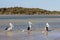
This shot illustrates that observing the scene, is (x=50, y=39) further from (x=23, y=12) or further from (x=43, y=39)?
(x=23, y=12)

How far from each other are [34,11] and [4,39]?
390 feet

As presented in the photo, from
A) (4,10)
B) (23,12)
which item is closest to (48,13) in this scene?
(23,12)

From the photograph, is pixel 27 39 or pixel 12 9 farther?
pixel 12 9

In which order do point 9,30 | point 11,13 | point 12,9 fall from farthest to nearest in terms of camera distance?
1. point 12,9
2. point 11,13
3. point 9,30

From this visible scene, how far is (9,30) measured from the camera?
28.1m

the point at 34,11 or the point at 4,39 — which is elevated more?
the point at 4,39

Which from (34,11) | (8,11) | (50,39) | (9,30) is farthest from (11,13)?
(50,39)

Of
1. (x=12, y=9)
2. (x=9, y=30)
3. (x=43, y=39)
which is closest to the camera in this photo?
(x=43, y=39)

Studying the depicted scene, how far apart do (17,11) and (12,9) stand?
634cm

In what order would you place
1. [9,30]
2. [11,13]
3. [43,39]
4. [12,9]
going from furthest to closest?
1. [12,9]
2. [11,13]
3. [9,30]
4. [43,39]

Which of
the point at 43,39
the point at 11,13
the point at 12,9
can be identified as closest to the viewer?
the point at 43,39

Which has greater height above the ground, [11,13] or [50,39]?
[50,39]

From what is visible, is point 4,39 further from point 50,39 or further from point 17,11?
point 17,11

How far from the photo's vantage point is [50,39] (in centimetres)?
2030
